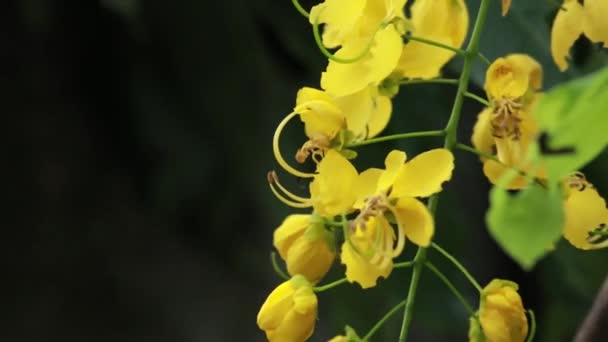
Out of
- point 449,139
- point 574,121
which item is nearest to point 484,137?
point 449,139

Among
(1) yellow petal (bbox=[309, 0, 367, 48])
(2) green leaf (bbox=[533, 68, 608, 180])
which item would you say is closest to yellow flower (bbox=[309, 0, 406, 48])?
(1) yellow petal (bbox=[309, 0, 367, 48])

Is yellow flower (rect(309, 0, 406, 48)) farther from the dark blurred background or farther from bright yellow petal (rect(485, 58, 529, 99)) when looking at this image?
the dark blurred background

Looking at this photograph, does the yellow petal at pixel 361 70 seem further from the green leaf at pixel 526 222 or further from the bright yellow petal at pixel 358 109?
the green leaf at pixel 526 222

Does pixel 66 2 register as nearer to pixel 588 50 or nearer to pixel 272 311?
pixel 588 50

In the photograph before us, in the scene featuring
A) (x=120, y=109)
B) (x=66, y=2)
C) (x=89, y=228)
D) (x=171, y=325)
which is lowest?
(x=171, y=325)

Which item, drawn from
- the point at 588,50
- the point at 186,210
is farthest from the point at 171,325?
the point at 588,50

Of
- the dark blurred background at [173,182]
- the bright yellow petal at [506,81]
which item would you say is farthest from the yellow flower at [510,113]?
the dark blurred background at [173,182]
